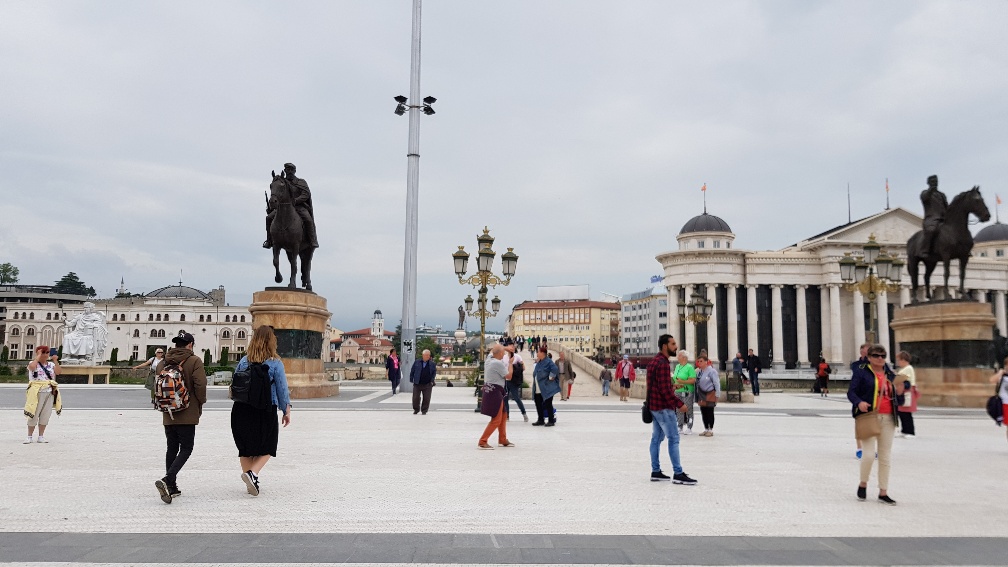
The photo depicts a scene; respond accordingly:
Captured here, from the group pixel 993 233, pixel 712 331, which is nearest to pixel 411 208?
pixel 712 331

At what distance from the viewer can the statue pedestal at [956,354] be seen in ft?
70.3

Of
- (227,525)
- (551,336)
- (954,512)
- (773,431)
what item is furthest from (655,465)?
(551,336)

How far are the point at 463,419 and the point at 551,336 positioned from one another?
14362cm

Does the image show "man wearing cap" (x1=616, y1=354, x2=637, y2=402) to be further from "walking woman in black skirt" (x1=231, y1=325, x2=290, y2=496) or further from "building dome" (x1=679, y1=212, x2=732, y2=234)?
"building dome" (x1=679, y1=212, x2=732, y2=234)

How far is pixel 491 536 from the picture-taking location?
222 inches

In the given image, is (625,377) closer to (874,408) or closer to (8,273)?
(874,408)

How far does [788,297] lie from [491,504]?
71.6m

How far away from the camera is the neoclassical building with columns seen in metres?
70.2

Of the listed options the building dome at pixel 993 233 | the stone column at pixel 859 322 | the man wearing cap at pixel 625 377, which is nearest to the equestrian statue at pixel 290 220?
the man wearing cap at pixel 625 377

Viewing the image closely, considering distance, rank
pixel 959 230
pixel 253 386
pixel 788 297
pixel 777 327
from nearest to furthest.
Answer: pixel 253 386, pixel 959 230, pixel 777 327, pixel 788 297

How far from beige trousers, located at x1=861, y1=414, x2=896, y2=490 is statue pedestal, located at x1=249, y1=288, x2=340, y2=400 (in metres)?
17.0

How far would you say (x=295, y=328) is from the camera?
21.4 m

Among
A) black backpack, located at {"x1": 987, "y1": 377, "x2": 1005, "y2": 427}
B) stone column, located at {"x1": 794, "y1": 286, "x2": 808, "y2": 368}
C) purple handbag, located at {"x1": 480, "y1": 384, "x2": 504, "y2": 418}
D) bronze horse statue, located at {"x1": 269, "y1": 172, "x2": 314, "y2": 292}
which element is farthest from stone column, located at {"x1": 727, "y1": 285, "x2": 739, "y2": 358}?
purple handbag, located at {"x1": 480, "y1": 384, "x2": 504, "y2": 418}

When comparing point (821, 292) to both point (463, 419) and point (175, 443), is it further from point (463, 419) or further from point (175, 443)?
point (175, 443)
